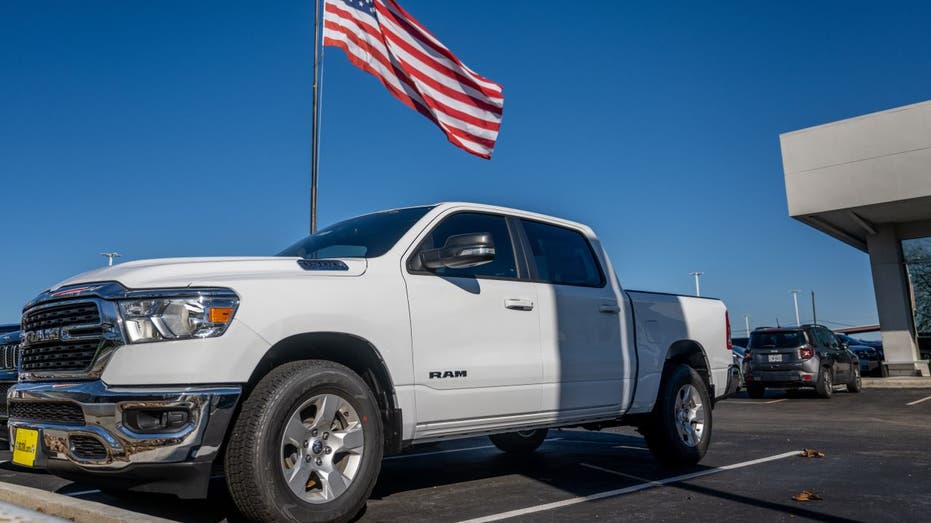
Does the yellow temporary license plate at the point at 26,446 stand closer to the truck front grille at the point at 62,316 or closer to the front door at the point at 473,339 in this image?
the truck front grille at the point at 62,316

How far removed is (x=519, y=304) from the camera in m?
5.38

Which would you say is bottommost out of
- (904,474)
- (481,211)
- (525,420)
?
(904,474)

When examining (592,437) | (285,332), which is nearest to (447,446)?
(592,437)

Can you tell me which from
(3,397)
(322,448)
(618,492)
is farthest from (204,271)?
(3,397)

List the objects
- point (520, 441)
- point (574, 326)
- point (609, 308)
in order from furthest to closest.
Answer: point (520, 441), point (609, 308), point (574, 326)

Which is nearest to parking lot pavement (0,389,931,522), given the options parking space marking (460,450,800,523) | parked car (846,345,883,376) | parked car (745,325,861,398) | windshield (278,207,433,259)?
parking space marking (460,450,800,523)

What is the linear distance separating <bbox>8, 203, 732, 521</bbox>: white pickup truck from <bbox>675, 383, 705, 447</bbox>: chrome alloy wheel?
Answer: 3.54 feet

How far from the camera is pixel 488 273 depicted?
537 centimetres

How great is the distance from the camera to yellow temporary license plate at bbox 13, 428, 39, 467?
12.8ft

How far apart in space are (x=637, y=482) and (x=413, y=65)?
21.9 feet

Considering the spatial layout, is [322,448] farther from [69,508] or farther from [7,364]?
[7,364]

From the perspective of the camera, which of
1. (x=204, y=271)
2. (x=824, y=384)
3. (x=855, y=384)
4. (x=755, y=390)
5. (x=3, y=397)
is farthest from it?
(x=855, y=384)

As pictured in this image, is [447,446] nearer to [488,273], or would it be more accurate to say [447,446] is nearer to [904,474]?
[488,273]

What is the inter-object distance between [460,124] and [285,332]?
7.24 metres
